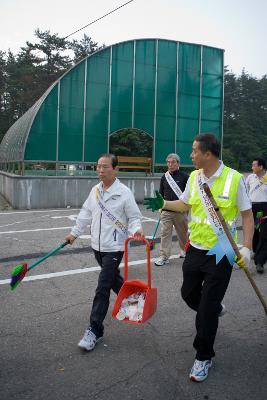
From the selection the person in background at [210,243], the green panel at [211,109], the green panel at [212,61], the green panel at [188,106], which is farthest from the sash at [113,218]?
the green panel at [212,61]

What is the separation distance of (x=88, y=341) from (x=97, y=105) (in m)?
13.9

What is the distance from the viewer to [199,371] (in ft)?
10.1

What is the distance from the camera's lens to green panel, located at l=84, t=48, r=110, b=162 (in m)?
16.0

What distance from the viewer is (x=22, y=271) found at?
3.69 m

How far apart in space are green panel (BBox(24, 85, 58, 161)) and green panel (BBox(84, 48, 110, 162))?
141 centimetres

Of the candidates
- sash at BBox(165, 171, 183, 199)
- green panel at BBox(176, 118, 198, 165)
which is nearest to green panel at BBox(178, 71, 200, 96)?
green panel at BBox(176, 118, 198, 165)

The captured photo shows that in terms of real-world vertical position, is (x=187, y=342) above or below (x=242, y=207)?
below

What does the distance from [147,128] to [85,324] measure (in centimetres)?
1400

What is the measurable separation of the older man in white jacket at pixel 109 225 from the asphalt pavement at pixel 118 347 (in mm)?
432

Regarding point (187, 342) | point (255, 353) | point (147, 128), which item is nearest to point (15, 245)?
point (187, 342)

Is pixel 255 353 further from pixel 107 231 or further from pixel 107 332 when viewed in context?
pixel 107 231

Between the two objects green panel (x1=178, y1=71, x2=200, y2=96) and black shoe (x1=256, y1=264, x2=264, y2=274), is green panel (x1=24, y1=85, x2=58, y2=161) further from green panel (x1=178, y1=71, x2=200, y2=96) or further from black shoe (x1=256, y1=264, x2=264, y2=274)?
black shoe (x1=256, y1=264, x2=264, y2=274)

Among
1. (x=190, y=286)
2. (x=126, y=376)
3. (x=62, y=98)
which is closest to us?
(x=126, y=376)

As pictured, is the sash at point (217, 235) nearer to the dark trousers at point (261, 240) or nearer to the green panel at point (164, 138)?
the dark trousers at point (261, 240)
